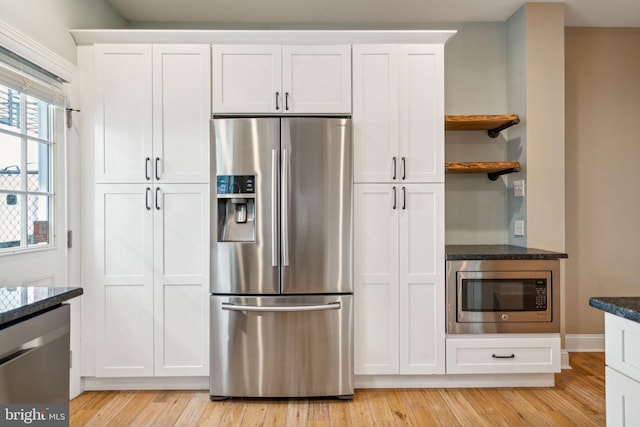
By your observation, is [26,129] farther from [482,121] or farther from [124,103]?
[482,121]

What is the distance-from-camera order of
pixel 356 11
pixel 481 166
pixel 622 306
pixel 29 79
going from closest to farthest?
pixel 622 306, pixel 29 79, pixel 481 166, pixel 356 11

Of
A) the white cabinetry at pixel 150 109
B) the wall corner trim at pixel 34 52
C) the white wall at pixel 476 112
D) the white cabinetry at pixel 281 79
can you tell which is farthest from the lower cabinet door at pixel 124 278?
the white wall at pixel 476 112

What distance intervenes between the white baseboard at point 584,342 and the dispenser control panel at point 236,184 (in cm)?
291

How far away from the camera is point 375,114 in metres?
2.67

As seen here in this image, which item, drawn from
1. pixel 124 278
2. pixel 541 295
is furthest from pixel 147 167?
pixel 541 295

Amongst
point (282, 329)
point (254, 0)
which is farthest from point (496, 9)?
point (282, 329)

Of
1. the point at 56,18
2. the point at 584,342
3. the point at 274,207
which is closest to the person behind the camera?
the point at 56,18

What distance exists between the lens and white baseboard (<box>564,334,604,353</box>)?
342 centimetres

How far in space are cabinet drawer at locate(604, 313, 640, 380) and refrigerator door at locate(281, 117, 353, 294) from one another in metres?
1.48

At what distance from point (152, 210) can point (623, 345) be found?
2464 millimetres

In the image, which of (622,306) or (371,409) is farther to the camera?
(371,409)

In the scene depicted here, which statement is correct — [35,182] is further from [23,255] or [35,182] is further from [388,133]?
[388,133]

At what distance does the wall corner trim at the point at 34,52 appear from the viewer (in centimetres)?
198

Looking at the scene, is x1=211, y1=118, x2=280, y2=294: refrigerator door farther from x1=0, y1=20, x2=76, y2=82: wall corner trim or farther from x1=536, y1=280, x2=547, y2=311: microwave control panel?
x1=536, y1=280, x2=547, y2=311: microwave control panel
